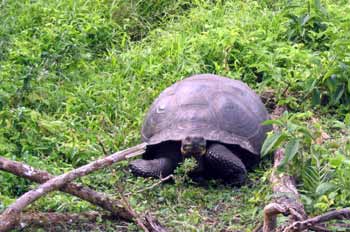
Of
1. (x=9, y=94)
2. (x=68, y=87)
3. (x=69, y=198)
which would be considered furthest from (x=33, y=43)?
(x=69, y=198)

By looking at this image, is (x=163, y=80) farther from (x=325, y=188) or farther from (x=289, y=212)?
(x=289, y=212)

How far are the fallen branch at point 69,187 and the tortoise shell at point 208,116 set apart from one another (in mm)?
832

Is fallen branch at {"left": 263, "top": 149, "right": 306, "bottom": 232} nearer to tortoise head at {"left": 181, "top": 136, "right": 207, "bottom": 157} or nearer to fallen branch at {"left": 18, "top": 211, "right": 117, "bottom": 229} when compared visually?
tortoise head at {"left": 181, "top": 136, "right": 207, "bottom": 157}

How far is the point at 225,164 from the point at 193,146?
0.71 ft

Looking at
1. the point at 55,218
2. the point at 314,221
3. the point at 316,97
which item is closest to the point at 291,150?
the point at 314,221

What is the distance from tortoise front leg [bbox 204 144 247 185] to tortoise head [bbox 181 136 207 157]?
0.22 feet

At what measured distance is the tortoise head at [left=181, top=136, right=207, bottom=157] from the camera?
484 centimetres

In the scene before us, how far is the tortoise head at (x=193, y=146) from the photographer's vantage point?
4.84 m

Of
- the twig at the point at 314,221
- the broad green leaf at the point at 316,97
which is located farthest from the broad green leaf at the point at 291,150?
the broad green leaf at the point at 316,97

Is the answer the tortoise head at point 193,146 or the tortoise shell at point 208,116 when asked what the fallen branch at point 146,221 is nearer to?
the tortoise head at point 193,146

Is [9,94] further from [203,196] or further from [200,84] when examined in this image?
[203,196]

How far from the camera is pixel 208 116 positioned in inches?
197

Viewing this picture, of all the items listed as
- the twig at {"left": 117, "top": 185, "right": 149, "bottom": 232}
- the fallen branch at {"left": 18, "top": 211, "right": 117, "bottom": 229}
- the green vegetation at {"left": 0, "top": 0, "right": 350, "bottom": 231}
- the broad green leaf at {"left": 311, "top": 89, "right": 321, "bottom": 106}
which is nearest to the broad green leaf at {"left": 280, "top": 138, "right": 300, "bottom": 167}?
the green vegetation at {"left": 0, "top": 0, "right": 350, "bottom": 231}

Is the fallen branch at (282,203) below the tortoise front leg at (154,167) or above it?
above
